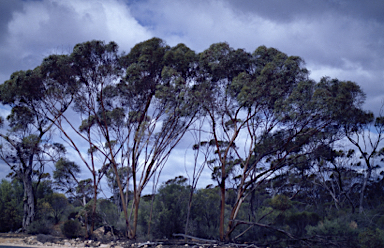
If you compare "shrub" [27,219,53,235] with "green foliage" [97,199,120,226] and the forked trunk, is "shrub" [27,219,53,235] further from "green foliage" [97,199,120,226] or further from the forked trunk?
"green foliage" [97,199,120,226]

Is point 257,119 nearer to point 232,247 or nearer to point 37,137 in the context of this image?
point 232,247

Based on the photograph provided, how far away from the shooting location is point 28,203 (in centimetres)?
1839

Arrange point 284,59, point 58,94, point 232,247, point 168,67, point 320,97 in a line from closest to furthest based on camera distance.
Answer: point 232,247, point 320,97, point 284,59, point 168,67, point 58,94

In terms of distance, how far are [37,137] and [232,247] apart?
13999mm

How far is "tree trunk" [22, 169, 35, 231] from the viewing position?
1825 centimetres

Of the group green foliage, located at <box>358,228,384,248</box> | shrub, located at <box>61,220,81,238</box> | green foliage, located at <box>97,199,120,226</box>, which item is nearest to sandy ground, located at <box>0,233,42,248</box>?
shrub, located at <box>61,220,81,238</box>

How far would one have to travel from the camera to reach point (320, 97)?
43.6 feet

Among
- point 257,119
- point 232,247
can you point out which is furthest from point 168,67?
point 232,247

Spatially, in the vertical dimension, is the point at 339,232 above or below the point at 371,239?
above

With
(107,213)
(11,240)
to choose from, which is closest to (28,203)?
(11,240)

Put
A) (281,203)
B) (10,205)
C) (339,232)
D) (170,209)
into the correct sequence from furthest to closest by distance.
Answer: (10,205), (170,209), (281,203), (339,232)

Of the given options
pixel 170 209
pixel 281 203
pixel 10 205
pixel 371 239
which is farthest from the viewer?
pixel 10 205

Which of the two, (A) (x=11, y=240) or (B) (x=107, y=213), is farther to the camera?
(B) (x=107, y=213)

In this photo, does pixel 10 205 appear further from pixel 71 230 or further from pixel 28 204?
pixel 71 230
